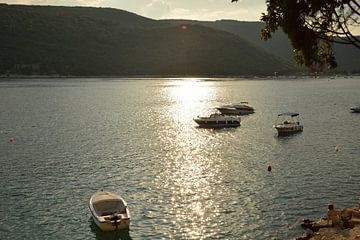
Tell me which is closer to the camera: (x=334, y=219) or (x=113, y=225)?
(x=334, y=219)

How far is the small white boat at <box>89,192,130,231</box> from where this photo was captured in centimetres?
3428

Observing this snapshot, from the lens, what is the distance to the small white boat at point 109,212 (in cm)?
3428

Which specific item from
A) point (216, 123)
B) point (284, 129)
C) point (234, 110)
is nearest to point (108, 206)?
point (284, 129)

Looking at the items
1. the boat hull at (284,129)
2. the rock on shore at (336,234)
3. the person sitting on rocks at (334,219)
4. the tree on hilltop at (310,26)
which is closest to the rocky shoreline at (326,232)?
the rock on shore at (336,234)

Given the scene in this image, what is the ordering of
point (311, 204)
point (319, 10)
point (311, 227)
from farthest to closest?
point (311, 204)
point (311, 227)
point (319, 10)

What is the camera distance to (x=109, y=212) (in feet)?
120

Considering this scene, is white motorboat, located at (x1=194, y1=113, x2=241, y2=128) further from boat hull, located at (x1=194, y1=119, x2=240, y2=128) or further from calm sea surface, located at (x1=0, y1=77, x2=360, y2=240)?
calm sea surface, located at (x1=0, y1=77, x2=360, y2=240)

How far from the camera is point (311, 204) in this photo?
40.8m

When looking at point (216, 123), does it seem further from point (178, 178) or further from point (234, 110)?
point (178, 178)

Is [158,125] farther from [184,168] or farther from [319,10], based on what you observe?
[319,10]

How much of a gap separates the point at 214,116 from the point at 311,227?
61819mm

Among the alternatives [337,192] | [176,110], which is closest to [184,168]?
[337,192]

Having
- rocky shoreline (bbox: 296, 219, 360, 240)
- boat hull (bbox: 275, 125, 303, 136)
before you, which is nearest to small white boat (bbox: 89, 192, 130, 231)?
rocky shoreline (bbox: 296, 219, 360, 240)

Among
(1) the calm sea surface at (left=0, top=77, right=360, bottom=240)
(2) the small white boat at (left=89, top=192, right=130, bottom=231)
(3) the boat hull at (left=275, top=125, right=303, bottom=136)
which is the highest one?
(3) the boat hull at (left=275, top=125, right=303, bottom=136)
